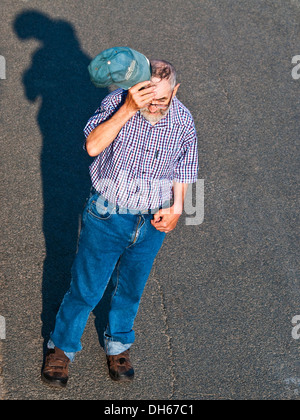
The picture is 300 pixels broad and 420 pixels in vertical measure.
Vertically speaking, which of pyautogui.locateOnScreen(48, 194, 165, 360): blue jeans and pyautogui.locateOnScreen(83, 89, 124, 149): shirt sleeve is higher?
pyautogui.locateOnScreen(83, 89, 124, 149): shirt sleeve

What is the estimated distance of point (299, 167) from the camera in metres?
6.85

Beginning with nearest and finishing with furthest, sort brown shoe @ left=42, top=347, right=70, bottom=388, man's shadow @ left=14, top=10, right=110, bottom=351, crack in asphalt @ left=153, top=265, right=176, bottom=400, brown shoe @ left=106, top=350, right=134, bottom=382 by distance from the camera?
brown shoe @ left=42, top=347, right=70, bottom=388 → brown shoe @ left=106, top=350, right=134, bottom=382 → crack in asphalt @ left=153, top=265, right=176, bottom=400 → man's shadow @ left=14, top=10, right=110, bottom=351

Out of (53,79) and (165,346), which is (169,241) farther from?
(53,79)

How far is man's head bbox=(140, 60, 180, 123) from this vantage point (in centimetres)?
359

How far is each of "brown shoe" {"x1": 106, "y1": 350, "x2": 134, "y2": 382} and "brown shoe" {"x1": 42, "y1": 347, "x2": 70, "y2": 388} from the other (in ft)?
1.06

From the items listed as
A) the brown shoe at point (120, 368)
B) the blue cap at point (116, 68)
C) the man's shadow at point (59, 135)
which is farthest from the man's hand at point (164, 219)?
the man's shadow at point (59, 135)

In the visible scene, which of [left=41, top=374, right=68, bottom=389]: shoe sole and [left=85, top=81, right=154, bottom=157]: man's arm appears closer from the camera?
[left=85, top=81, right=154, bottom=157]: man's arm

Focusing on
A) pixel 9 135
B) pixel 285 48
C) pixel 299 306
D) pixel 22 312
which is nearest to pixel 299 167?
pixel 299 306

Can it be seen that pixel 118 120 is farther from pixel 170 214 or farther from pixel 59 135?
pixel 59 135

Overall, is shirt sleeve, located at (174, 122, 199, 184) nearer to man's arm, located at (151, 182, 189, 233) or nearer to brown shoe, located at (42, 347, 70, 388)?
man's arm, located at (151, 182, 189, 233)

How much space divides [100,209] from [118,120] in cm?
64

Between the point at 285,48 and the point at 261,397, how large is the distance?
214 inches

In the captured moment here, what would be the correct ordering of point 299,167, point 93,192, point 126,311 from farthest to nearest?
point 299,167
point 126,311
point 93,192

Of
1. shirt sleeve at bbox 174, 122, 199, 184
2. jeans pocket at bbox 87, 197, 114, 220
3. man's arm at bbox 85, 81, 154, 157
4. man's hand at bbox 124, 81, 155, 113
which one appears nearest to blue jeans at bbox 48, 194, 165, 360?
jeans pocket at bbox 87, 197, 114, 220
